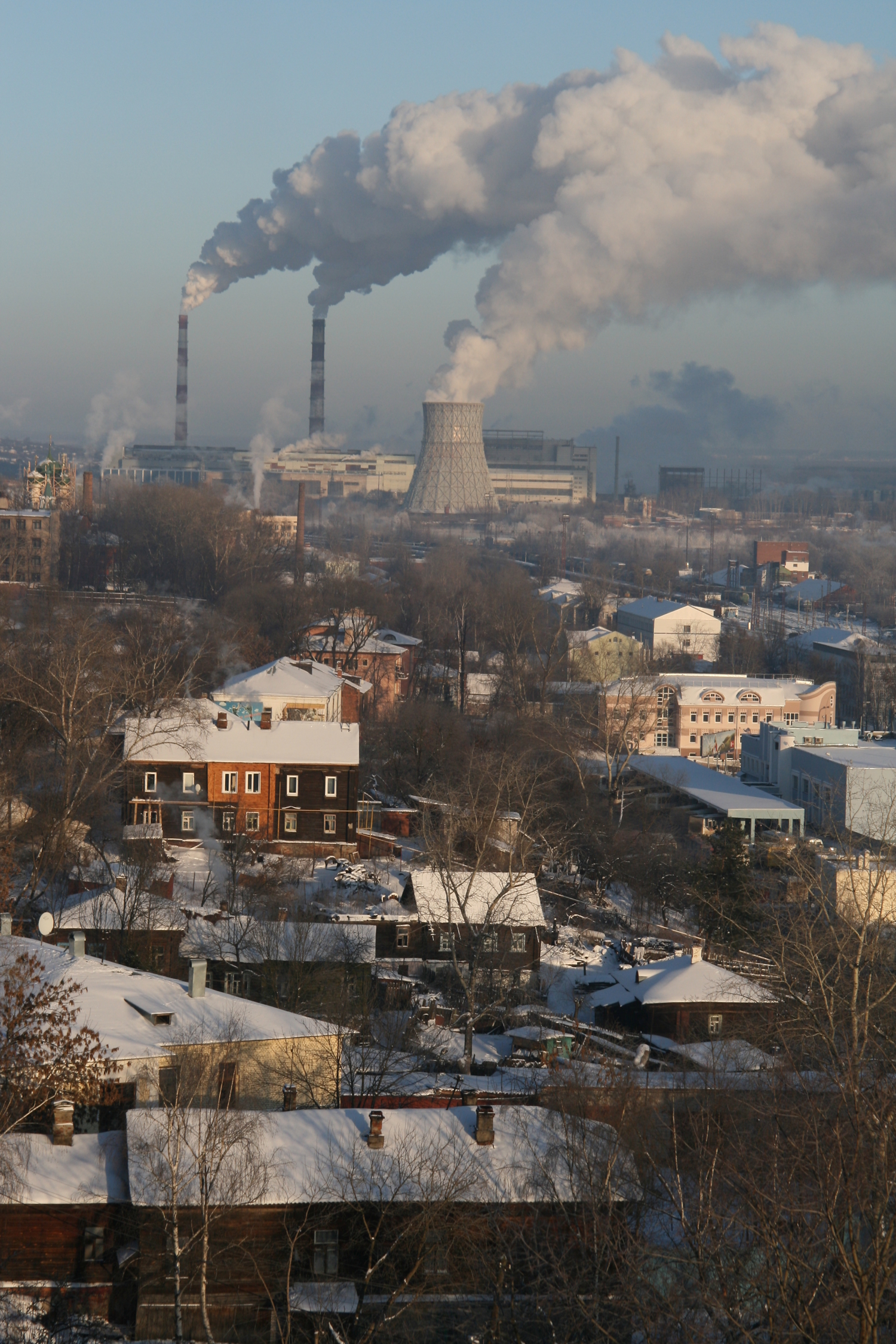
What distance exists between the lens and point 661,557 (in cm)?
A: 4834

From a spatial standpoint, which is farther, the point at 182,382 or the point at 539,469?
the point at 539,469

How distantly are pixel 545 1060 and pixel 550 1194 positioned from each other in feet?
8.29

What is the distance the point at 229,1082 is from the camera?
6379 mm

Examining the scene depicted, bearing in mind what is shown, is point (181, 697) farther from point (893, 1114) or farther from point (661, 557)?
point (661, 557)

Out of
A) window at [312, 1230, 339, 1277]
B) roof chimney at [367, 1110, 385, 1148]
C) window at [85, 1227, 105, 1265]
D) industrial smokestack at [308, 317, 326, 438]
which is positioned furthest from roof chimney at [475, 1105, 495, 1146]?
industrial smokestack at [308, 317, 326, 438]

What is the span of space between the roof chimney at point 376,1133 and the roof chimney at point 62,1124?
1123mm

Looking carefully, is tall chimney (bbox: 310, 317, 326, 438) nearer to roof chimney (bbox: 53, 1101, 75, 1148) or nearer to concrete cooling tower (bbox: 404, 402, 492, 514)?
concrete cooling tower (bbox: 404, 402, 492, 514)

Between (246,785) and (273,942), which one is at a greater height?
(246,785)

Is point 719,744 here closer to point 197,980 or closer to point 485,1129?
point 197,980

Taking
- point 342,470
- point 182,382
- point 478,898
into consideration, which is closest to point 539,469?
point 342,470

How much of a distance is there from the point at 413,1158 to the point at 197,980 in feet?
5.37

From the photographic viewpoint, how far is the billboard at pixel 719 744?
1956 centimetres

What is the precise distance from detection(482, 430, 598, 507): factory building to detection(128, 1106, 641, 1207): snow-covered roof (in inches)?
2383

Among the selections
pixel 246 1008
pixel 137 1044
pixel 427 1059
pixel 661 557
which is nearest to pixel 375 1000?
pixel 427 1059
